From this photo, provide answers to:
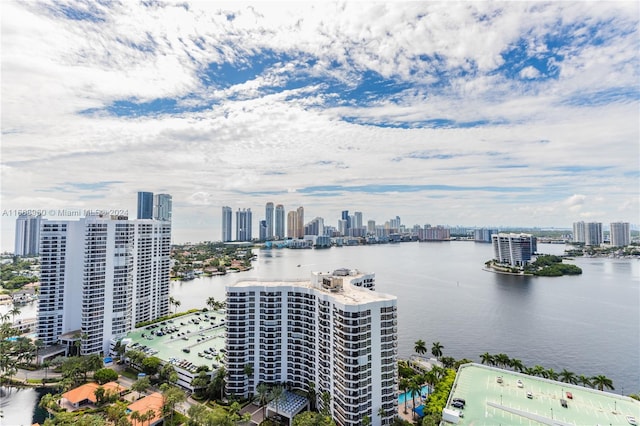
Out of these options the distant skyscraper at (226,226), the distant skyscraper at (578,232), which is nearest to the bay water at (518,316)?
Result: the distant skyscraper at (578,232)

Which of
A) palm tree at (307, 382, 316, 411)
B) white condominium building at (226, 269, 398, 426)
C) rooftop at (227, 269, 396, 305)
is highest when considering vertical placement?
rooftop at (227, 269, 396, 305)

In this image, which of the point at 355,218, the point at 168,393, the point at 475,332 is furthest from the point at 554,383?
the point at 355,218

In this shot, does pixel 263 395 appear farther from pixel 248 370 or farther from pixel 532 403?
pixel 532 403

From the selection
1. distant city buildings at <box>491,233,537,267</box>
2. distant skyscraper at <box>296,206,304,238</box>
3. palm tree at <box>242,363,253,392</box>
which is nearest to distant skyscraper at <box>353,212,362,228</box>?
distant skyscraper at <box>296,206,304,238</box>

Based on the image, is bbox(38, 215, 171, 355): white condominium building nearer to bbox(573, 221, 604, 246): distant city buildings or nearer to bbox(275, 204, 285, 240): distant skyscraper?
bbox(275, 204, 285, 240): distant skyscraper

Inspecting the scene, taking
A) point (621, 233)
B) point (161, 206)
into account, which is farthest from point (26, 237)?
point (621, 233)

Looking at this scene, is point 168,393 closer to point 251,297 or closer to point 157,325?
point 251,297

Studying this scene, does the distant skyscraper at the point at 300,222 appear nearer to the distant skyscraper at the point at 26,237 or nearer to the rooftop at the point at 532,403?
the distant skyscraper at the point at 26,237
